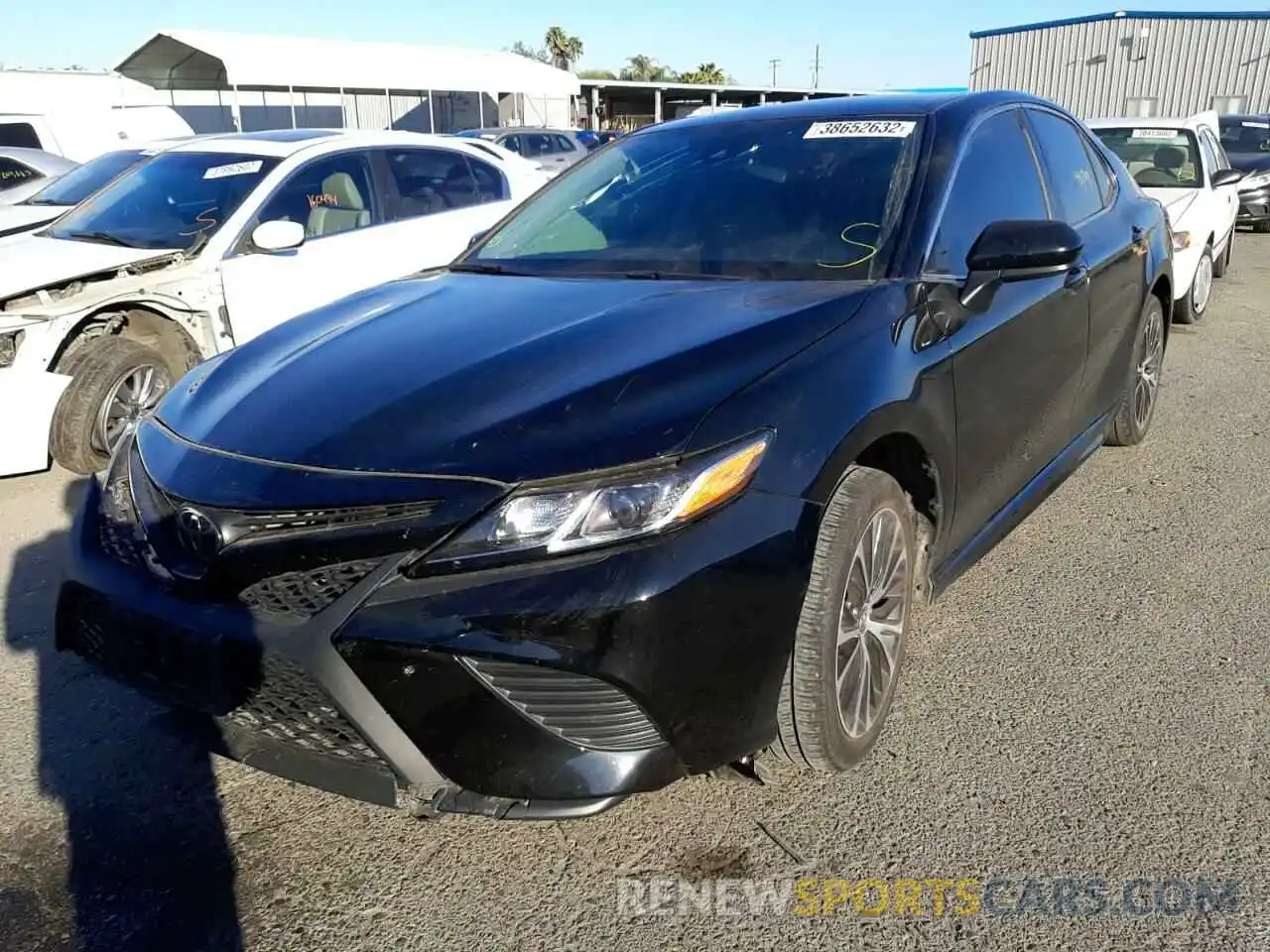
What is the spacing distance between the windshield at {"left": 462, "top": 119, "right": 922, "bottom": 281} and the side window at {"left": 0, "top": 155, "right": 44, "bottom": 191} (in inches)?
314

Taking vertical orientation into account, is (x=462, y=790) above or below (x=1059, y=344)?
below

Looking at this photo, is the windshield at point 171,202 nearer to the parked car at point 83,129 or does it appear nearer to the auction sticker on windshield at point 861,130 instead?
the auction sticker on windshield at point 861,130

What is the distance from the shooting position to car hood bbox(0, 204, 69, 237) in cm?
621

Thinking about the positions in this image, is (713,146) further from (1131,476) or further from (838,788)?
(1131,476)

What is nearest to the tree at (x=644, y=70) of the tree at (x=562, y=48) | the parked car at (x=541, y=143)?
the tree at (x=562, y=48)

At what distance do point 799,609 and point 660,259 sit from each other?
1.29 m

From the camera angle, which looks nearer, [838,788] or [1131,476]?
[838,788]

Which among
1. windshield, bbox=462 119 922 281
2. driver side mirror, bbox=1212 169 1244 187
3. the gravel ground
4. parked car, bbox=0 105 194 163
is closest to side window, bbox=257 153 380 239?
windshield, bbox=462 119 922 281

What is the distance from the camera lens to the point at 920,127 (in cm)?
313

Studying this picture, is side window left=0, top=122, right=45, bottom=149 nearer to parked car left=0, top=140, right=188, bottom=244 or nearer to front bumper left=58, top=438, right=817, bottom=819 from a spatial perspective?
parked car left=0, top=140, right=188, bottom=244

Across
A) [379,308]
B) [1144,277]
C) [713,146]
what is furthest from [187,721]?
[1144,277]

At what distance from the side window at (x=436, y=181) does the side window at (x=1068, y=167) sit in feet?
12.5

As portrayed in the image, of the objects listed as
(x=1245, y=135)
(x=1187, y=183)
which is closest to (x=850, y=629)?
(x=1187, y=183)

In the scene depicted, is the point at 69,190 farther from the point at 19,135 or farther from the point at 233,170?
the point at 19,135
